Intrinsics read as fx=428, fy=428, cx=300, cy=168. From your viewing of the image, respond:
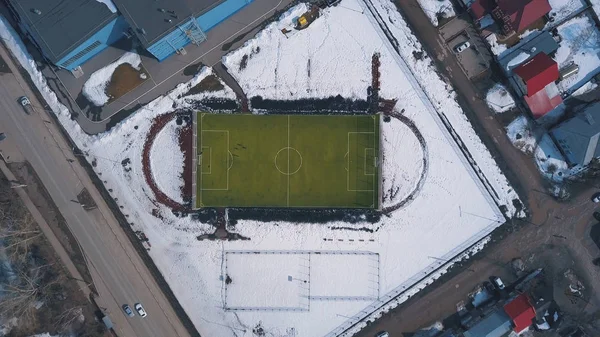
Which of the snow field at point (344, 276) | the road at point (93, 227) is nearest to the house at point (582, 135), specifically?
the snow field at point (344, 276)

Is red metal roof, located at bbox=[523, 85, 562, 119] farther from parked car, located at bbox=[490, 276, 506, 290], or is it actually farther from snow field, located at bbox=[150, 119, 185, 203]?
snow field, located at bbox=[150, 119, 185, 203]

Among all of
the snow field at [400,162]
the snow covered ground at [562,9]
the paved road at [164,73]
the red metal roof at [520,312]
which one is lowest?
the red metal roof at [520,312]

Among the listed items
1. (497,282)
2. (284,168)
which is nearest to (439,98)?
(284,168)

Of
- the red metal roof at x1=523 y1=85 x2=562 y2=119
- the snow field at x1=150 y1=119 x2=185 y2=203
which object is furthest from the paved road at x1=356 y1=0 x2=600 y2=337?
the snow field at x1=150 y1=119 x2=185 y2=203

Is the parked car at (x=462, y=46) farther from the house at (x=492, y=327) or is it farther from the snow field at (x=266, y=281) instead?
the house at (x=492, y=327)

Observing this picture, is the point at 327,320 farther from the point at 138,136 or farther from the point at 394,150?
the point at 138,136

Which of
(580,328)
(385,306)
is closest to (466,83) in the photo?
(385,306)
